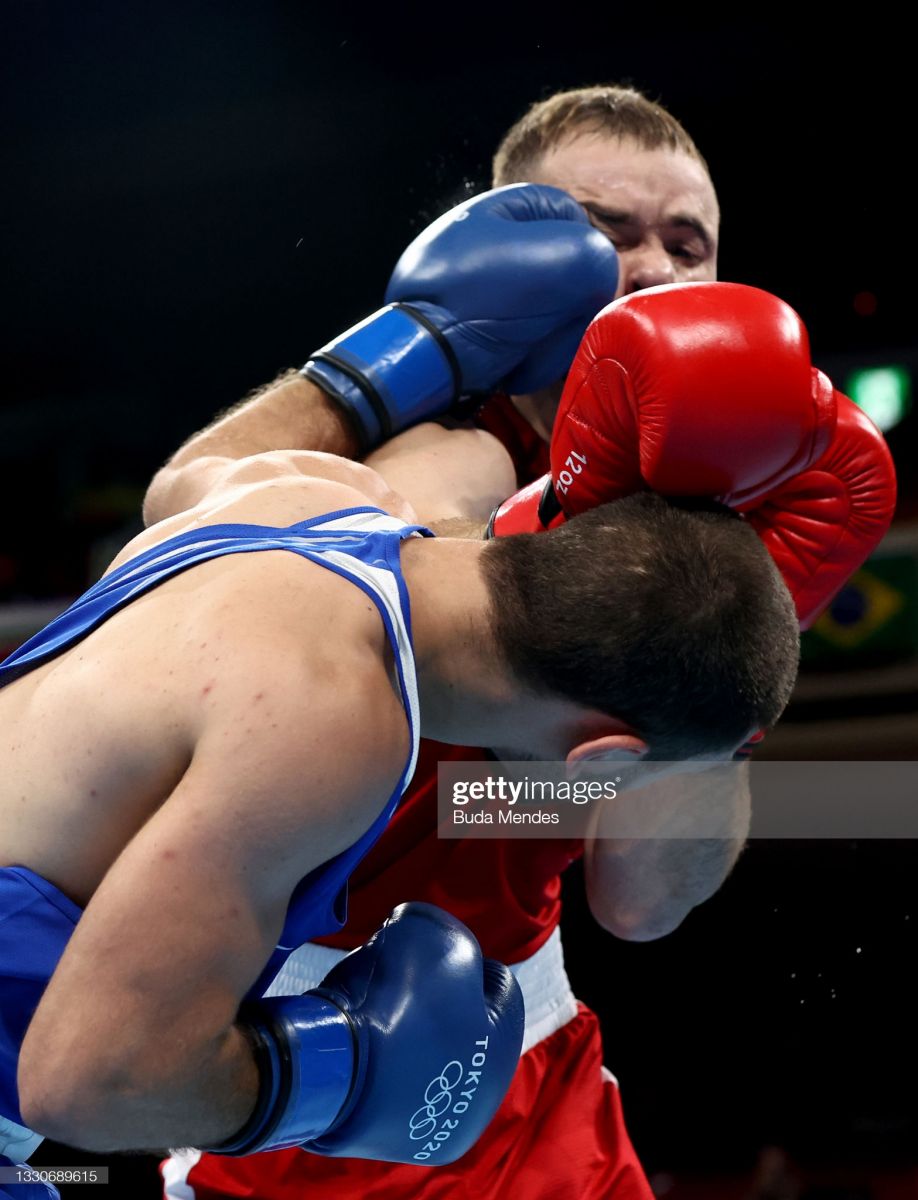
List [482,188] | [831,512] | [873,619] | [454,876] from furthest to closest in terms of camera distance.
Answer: [873,619] < [482,188] < [454,876] < [831,512]

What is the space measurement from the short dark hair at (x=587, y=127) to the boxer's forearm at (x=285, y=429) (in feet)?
2.41

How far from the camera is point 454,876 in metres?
2.26

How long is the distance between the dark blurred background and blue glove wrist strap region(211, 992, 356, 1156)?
2618 millimetres

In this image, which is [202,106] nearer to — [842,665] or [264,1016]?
[842,665]

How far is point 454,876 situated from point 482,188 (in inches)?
98.1

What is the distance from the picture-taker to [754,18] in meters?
4.79

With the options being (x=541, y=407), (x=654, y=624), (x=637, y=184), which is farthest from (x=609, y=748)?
(x=637, y=184)

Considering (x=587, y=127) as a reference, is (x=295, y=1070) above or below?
below

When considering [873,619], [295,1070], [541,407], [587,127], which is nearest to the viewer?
[295,1070]

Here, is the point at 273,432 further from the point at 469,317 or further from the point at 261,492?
the point at 261,492

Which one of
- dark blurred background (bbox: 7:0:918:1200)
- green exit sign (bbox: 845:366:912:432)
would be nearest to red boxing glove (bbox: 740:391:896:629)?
dark blurred background (bbox: 7:0:918:1200)

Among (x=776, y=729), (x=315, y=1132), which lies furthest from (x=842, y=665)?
(x=315, y=1132)

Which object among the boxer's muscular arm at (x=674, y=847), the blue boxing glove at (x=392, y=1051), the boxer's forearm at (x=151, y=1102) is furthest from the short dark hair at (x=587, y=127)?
the boxer's forearm at (x=151, y=1102)

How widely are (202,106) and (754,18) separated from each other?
1.98m
